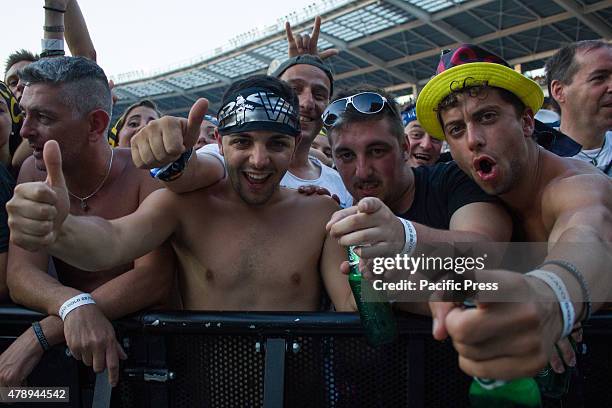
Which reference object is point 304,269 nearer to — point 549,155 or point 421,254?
point 421,254

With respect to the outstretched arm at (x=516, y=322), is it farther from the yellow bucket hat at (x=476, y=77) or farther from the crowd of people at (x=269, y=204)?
the yellow bucket hat at (x=476, y=77)

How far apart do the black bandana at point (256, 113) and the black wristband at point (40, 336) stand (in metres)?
1.08

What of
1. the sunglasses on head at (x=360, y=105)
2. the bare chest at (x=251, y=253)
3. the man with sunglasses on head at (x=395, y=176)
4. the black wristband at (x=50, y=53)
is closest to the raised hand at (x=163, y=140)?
the bare chest at (x=251, y=253)

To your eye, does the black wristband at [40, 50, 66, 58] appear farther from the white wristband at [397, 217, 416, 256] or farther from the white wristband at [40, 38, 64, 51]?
the white wristband at [397, 217, 416, 256]

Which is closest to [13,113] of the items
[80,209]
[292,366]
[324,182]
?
[80,209]

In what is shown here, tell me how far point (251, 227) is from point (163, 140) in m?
0.67

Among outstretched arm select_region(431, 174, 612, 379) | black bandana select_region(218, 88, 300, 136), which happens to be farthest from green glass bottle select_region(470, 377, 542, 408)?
black bandana select_region(218, 88, 300, 136)

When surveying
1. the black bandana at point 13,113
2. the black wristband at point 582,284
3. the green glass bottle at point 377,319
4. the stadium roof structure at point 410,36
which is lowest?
the green glass bottle at point 377,319

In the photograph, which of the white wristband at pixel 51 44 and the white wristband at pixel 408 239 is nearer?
the white wristband at pixel 408 239

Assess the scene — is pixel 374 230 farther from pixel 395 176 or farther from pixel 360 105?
pixel 360 105

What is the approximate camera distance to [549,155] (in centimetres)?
201

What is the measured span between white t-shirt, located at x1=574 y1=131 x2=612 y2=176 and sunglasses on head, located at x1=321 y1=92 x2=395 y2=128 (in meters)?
1.27

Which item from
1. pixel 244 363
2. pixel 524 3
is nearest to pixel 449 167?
pixel 244 363

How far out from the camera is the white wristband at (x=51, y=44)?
3147mm
